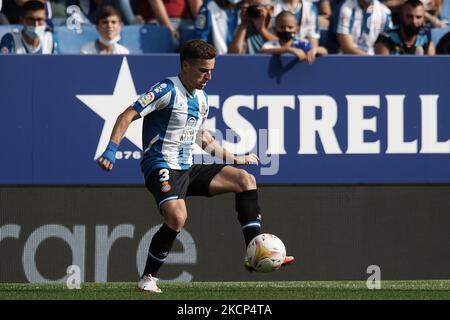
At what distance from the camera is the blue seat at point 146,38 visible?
1180cm

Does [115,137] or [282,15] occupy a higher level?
[282,15]

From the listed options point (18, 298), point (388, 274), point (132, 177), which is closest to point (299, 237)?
point (388, 274)

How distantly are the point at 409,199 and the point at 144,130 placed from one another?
307cm

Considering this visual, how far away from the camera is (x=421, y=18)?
1188cm

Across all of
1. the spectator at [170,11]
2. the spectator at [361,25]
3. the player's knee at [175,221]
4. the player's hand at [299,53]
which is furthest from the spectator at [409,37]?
the player's knee at [175,221]

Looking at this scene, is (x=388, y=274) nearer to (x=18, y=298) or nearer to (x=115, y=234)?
(x=115, y=234)

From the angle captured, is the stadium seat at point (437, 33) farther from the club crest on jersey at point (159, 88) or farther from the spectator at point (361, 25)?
the club crest on jersey at point (159, 88)

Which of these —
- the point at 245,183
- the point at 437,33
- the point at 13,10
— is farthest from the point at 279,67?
the point at 13,10

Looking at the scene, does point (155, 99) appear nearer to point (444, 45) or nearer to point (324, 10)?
point (444, 45)

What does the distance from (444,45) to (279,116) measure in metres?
2.18

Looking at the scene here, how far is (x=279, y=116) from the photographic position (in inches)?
435

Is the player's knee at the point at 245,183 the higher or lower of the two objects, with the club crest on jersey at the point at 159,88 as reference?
lower

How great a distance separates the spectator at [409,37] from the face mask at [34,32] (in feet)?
11.2
